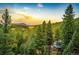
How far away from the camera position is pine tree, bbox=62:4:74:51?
4.08 ft

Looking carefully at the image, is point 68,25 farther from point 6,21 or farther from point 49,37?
point 6,21

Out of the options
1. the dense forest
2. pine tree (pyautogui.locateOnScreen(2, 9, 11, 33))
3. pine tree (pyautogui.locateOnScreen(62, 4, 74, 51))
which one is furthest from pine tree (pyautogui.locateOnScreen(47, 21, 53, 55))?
pine tree (pyautogui.locateOnScreen(2, 9, 11, 33))

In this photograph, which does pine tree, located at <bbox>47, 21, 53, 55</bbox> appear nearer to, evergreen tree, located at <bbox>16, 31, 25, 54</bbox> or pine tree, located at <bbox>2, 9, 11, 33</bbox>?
evergreen tree, located at <bbox>16, 31, 25, 54</bbox>

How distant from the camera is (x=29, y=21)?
1.26 meters

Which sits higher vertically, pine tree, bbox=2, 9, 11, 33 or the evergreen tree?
pine tree, bbox=2, 9, 11, 33

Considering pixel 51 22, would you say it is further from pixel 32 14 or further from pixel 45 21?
pixel 32 14

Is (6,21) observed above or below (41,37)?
above

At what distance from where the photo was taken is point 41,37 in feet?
4.10

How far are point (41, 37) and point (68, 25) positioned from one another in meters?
0.24

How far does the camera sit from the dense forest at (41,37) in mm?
1233

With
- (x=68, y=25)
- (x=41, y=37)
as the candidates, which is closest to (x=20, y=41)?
(x=41, y=37)

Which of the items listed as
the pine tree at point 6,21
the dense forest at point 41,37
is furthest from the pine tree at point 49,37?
the pine tree at point 6,21

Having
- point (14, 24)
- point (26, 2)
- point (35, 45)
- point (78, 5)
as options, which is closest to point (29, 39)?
point (35, 45)

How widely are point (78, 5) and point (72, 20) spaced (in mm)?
130
